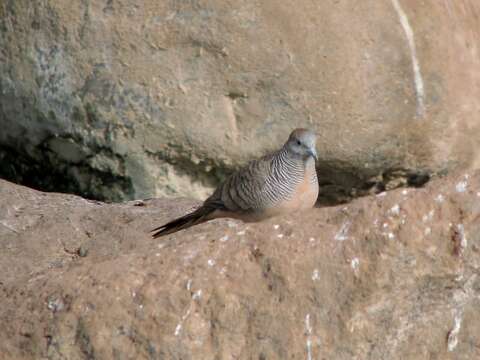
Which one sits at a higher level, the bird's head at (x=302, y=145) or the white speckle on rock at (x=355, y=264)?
the white speckle on rock at (x=355, y=264)

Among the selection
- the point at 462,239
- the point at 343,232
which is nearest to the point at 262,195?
the point at 343,232

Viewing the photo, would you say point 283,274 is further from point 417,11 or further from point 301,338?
point 417,11

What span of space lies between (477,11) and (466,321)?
18.9 ft

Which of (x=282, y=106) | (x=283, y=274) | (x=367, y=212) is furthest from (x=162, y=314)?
(x=282, y=106)

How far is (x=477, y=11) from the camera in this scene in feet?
32.7

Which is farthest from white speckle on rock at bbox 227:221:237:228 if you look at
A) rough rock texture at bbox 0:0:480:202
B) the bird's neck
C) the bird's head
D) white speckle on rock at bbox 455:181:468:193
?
rough rock texture at bbox 0:0:480:202

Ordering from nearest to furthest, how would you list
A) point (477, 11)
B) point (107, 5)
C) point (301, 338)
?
1. point (301, 338)
2. point (107, 5)
3. point (477, 11)

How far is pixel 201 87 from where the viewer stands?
873cm

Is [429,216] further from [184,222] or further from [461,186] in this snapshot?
[184,222]

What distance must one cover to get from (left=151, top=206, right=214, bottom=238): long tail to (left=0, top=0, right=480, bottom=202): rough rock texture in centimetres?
173

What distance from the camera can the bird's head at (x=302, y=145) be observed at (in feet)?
24.2

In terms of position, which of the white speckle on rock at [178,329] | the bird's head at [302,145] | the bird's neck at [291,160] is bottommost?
the bird's neck at [291,160]

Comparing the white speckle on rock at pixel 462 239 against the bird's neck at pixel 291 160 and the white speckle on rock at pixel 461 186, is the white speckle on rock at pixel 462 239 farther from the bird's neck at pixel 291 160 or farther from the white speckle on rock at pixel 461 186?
the bird's neck at pixel 291 160

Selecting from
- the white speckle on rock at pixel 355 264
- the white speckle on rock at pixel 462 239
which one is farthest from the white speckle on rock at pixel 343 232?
the white speckle on rock at pixel 462 239
